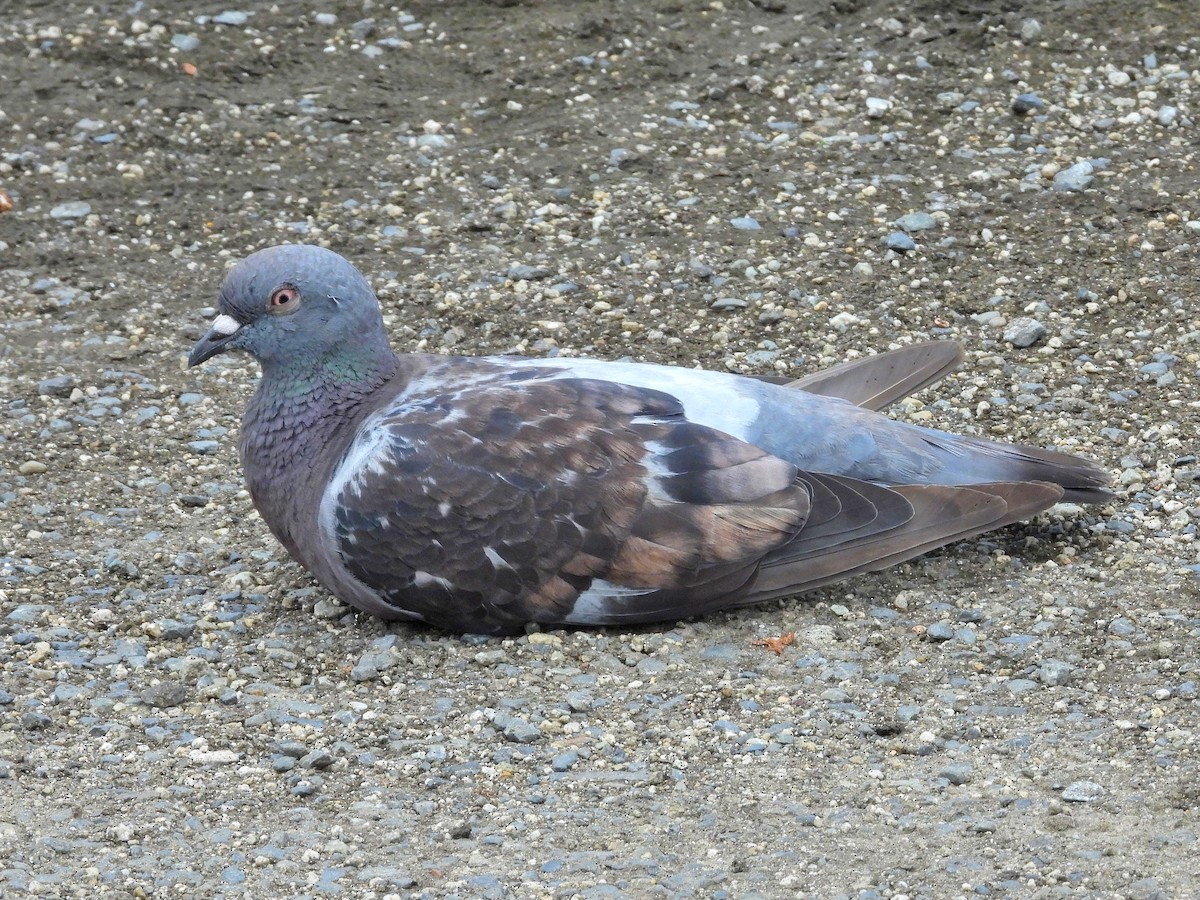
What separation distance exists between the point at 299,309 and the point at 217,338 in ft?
1.09

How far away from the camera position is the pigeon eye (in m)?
5.29

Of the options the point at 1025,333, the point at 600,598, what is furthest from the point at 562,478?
the point at 1025,333

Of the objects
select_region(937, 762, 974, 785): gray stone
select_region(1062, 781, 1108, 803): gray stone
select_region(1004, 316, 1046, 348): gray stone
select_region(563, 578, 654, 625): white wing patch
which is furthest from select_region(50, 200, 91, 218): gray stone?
select_region(1062, 781, 1108, 803): gray stone

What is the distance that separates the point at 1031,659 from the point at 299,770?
219 centimetres

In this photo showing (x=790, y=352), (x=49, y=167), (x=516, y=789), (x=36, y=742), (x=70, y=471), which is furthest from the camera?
(x=49, y=167)

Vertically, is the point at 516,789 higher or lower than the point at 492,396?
lower

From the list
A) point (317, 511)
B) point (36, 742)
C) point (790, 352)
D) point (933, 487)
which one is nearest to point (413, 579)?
point (317, 511)

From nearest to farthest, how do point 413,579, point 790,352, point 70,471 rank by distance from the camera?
point 413,579, point 70,471, point 790,352

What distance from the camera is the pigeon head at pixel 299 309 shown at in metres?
5.29

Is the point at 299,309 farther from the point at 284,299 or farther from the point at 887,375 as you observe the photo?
the point at 887,375

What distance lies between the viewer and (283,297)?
5293 mm

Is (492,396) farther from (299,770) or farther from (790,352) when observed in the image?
(790,352)

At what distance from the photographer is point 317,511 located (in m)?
5.15

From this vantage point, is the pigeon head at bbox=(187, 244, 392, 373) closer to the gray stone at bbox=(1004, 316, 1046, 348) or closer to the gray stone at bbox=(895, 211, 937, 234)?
the gray stone at bbox=(1004, 316, 1046, 348)
